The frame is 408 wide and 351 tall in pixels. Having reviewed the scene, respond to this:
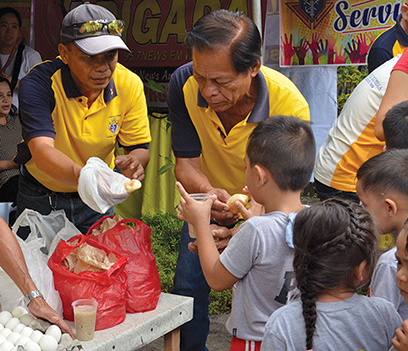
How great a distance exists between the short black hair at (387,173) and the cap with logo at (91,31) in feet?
4.43

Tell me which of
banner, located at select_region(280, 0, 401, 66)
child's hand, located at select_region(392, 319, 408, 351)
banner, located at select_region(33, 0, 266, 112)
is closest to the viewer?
child's hand, located at select_region(392, 319, 408, 351)

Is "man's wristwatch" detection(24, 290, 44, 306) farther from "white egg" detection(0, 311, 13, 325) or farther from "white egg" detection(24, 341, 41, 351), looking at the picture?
"white egg" detection(24, 341, 41, 351)

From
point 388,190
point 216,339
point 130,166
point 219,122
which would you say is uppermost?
point 219,122

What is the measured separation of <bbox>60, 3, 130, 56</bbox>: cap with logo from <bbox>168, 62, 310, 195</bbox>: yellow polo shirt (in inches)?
14.9

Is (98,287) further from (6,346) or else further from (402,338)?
(402,338)

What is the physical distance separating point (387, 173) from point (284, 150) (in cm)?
41

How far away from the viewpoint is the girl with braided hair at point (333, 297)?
1563mm

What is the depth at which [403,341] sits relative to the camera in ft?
4.66

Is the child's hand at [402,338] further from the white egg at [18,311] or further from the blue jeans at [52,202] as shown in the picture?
the blue jeans at [52,202]

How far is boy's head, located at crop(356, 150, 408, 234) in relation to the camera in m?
1.95

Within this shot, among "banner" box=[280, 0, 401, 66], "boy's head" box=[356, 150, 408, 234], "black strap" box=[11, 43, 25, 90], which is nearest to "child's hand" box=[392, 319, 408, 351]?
"boy's head" box=[356, 150, 408, 234]

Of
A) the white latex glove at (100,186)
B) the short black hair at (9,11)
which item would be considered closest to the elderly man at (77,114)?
the white latex glove at (100,186)

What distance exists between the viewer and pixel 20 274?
2.09 metres

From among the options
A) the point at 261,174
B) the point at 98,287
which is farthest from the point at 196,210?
the point at 98,287
